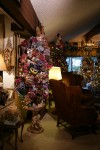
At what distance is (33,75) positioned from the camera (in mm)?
3846

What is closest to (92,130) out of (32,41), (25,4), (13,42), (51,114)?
(51,114)

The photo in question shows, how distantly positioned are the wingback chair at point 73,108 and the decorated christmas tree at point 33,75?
37 centimetres

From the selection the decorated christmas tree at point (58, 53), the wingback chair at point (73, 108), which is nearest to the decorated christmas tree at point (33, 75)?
the wingback chair at point (73, 108)

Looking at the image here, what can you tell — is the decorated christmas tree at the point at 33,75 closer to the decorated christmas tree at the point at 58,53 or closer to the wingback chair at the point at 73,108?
the wingback chair at the point at 73,108

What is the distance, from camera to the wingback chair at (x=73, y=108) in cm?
363

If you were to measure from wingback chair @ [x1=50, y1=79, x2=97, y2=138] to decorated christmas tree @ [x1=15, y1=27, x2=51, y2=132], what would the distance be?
374 mm

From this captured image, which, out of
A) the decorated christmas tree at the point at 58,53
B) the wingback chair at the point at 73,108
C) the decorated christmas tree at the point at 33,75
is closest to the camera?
the wingback chair at the point at 73,108

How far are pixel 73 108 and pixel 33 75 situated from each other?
1039 millimetres

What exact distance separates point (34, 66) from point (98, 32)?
667 centimetres

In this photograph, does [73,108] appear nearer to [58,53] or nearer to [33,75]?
[33,75]

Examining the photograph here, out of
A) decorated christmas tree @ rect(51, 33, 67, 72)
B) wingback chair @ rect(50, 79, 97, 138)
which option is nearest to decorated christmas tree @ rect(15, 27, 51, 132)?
wingback chair @ rect(50, 79, 97, 138)

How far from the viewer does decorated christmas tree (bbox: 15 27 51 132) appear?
3.83 m

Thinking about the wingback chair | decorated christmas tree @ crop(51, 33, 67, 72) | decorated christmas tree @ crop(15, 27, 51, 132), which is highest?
decorated christmas tree @ crop(51, 33, 67, 72)

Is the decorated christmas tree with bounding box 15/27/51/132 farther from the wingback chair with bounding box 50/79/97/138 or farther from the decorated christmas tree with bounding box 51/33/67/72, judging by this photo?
the decorated christmas tree with bounding box 51/33/67/72
